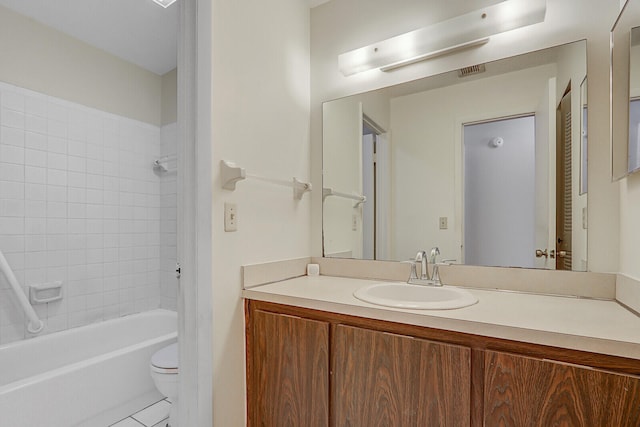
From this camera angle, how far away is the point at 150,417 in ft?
6.20

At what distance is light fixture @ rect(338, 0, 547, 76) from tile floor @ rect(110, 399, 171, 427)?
225 centimetres

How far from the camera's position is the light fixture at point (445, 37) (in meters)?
1.39

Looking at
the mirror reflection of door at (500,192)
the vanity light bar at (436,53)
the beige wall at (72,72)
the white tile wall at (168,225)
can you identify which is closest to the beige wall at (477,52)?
the vanity light bar at (436,53)

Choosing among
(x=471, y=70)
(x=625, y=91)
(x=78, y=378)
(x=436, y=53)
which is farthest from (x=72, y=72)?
(x=625, y=91)

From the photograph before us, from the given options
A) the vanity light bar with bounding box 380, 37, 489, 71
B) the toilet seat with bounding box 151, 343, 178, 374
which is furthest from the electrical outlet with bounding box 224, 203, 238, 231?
the vanity light bar with bounding box 380, 37, 489, 71

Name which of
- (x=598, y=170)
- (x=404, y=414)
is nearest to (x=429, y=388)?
(x=404, y=414)

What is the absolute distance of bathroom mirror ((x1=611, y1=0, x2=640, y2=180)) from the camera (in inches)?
41.1

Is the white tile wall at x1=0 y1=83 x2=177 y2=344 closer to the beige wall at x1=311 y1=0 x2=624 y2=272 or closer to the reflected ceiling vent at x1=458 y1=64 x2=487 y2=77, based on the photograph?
the beige wall at x1=311 y1=0 x2=624 y2=272

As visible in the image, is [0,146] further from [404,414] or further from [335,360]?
[404,414]

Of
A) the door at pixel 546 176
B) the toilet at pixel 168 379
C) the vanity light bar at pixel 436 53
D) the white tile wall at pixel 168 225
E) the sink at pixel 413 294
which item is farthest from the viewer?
the white tile wall at pixel 168 225

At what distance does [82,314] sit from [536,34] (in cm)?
319

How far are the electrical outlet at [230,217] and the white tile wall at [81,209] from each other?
162cm

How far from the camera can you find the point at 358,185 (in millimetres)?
1841

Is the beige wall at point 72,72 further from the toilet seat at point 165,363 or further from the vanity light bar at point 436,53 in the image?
the vanity light bar at point 436,53
